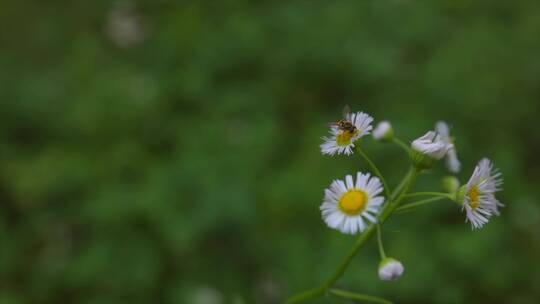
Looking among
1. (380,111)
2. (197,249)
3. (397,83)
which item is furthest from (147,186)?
(397,83)

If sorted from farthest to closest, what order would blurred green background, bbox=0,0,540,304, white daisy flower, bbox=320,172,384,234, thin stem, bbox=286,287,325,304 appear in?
blurred green background, bbox=0,0,540,304
thin stem, bbox=286,287,325,304
white daisy flower, bbox=320,172,384,234

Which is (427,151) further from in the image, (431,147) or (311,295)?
(311,295)

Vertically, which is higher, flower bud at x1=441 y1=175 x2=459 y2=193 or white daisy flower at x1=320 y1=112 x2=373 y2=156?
flower bud at x1=441 y1=175 x2=459 y2=193

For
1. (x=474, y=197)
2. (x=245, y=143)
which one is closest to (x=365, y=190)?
(x=474, y=197)

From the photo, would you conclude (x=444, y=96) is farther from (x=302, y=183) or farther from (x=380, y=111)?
(x=302, y=183)

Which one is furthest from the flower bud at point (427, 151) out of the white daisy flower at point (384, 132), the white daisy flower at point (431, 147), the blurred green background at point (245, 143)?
the blurred green background at point (245, 143)

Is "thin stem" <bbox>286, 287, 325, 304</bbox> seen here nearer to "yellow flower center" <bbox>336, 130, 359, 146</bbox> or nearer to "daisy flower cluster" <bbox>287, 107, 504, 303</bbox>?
"daisy flower cluster" <bbox>287, 107, 504, 303</bbox>

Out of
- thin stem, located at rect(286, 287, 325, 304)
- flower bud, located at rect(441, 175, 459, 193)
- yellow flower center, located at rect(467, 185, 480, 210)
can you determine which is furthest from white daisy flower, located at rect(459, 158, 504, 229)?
thin stem, located at rect(286, 287, 325, 304)
